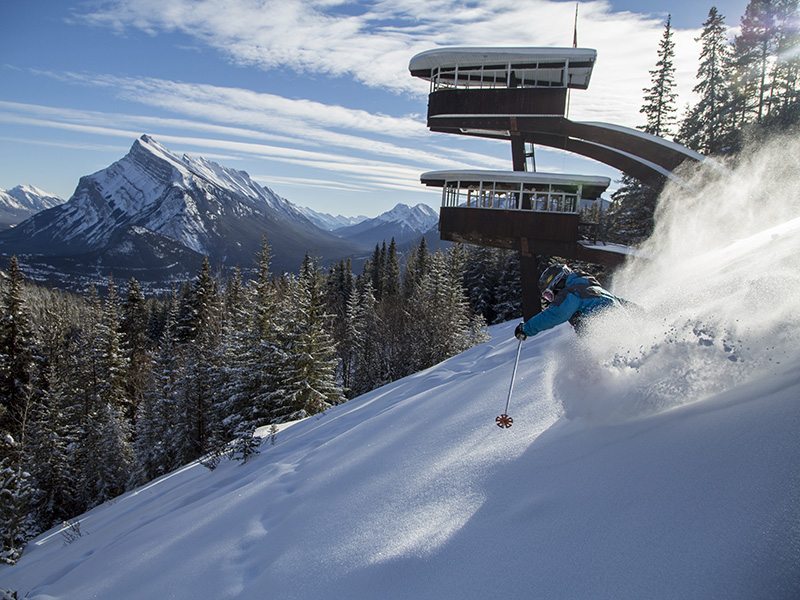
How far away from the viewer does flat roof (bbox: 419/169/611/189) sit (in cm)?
2075

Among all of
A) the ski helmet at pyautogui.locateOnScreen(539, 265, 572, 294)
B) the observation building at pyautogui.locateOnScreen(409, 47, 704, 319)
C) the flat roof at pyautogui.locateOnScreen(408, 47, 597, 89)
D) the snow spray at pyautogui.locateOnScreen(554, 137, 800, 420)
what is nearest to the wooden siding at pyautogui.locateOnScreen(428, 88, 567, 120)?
the observation building at pyautogui.locateOnScreen(409, 47, 704, 319)

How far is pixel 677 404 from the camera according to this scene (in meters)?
3.95

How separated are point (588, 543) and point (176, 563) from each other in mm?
4263

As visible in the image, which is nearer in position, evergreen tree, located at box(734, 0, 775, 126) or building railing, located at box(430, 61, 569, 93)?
building railing, located at box(430, 61, 569, 93)

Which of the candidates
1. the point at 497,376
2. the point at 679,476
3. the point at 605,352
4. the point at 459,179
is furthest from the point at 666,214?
the point at 679,476

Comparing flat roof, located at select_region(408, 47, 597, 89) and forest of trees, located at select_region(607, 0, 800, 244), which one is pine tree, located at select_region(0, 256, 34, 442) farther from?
forest of trees, located at select_region(607, 0, 800, 244)

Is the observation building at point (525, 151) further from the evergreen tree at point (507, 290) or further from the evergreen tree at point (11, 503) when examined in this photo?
the evergreen tree at point (507, 290)

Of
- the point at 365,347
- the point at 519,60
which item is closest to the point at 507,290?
the point at 365,347

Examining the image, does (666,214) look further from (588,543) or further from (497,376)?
(588,543)

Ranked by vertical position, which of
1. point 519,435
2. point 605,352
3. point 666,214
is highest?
point 666,214

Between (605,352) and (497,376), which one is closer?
(605,352)

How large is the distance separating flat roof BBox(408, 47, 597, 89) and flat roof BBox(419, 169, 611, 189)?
5045 mm

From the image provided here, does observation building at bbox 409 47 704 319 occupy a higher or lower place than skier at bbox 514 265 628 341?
higher

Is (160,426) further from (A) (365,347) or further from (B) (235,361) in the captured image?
(A) (365,347)
